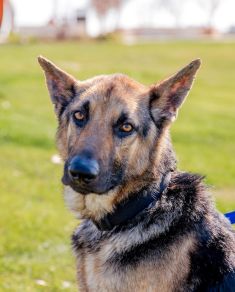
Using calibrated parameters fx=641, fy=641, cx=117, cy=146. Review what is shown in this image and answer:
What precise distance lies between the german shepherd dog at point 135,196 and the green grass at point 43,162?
6.02 ft

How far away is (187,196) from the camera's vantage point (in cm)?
426

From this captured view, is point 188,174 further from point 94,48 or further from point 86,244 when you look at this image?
point 94,48

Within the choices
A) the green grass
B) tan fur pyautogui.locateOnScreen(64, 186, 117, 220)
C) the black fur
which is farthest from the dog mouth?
the green grass

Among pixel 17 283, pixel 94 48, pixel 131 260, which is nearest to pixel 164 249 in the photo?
pixel 131 260

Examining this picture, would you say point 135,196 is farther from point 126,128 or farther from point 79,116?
point 79,116

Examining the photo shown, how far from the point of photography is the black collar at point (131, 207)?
4148mm

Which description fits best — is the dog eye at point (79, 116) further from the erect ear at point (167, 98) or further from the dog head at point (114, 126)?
the erect ear at point (167, 98)

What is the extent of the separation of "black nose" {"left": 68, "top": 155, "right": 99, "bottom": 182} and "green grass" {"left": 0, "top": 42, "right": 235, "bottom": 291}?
2.27 metres

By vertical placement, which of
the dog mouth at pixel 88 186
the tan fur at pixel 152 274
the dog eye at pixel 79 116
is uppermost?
the dog eye at pixel 79 116

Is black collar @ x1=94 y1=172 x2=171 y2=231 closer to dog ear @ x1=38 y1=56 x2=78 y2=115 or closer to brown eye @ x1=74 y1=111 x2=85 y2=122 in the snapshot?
brown eye @ x1=74 y1=111 x2=85 y2=122

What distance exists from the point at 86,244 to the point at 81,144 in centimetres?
73

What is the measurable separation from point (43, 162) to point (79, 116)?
7015 millimetres

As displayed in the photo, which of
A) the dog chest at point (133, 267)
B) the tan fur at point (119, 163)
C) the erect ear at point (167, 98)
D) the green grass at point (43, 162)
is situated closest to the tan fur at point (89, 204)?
the tan fur at point (119, 163)

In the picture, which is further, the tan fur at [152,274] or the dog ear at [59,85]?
the dog ear at [59,85]
